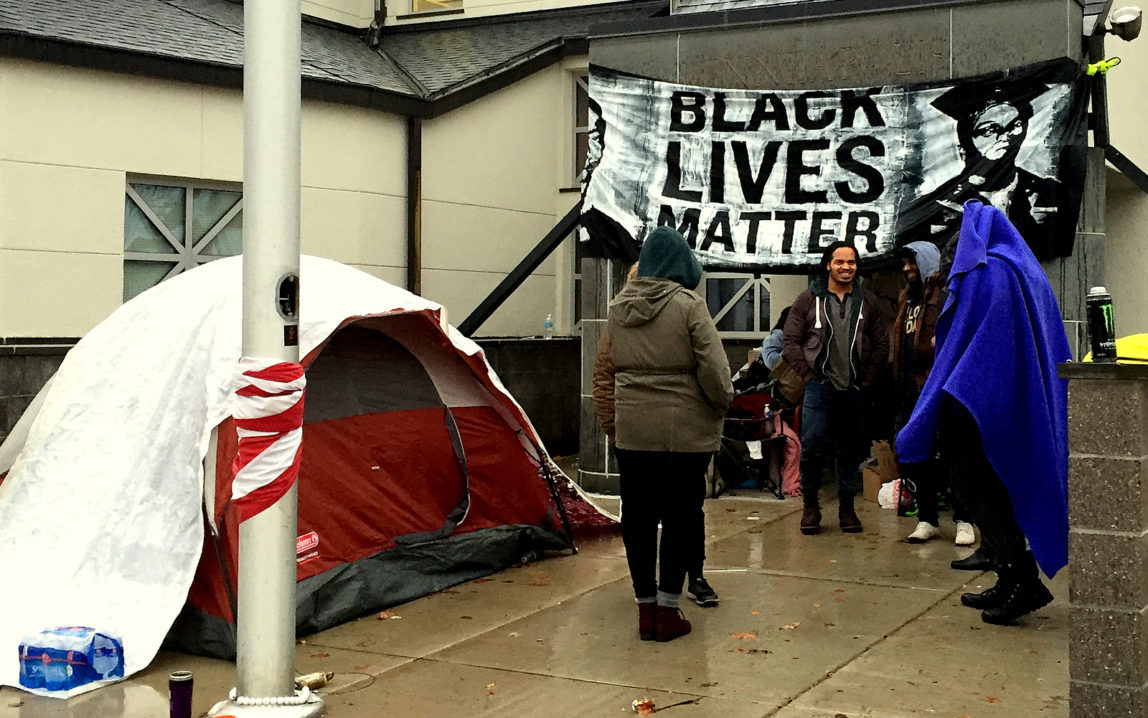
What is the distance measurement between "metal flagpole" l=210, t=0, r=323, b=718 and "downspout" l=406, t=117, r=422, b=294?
836 centimetres

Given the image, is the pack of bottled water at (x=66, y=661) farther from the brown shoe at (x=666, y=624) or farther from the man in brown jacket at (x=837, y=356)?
the man in brown jacket at (x=837, y=356)

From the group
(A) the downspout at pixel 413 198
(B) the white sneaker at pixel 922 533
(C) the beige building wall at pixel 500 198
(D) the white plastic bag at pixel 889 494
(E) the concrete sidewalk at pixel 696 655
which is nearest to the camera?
(E) the concrete sidewalk at pixel 696 655

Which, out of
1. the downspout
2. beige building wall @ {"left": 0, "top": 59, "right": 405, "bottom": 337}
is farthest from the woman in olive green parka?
the downspout

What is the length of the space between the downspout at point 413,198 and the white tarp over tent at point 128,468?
6.42 m

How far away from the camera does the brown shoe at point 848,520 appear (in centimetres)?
934

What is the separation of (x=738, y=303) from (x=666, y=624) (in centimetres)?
823

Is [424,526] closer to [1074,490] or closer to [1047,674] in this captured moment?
[1047,674]

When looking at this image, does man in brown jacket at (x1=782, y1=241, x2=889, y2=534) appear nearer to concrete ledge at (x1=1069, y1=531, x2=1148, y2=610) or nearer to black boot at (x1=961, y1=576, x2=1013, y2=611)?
black boot at (x1=961, y1=576, x2=1013, y2=611)

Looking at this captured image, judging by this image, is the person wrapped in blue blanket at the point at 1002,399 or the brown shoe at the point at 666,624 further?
the brown shoe at the point at 666,624

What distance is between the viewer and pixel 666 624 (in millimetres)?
6453

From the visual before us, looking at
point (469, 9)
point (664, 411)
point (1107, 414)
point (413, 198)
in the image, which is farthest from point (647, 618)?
point (469, 9)

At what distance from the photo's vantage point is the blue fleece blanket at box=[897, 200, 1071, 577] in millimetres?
6211

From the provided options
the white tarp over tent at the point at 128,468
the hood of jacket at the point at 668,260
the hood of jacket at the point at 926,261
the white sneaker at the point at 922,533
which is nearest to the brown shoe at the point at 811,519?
the white sneaker at the point at 922,533

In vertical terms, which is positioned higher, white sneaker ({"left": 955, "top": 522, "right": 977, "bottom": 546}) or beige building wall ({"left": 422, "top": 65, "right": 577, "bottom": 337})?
beige building wall ({"left": 422, "top": 65, "right": 577, "bottom": 337})
